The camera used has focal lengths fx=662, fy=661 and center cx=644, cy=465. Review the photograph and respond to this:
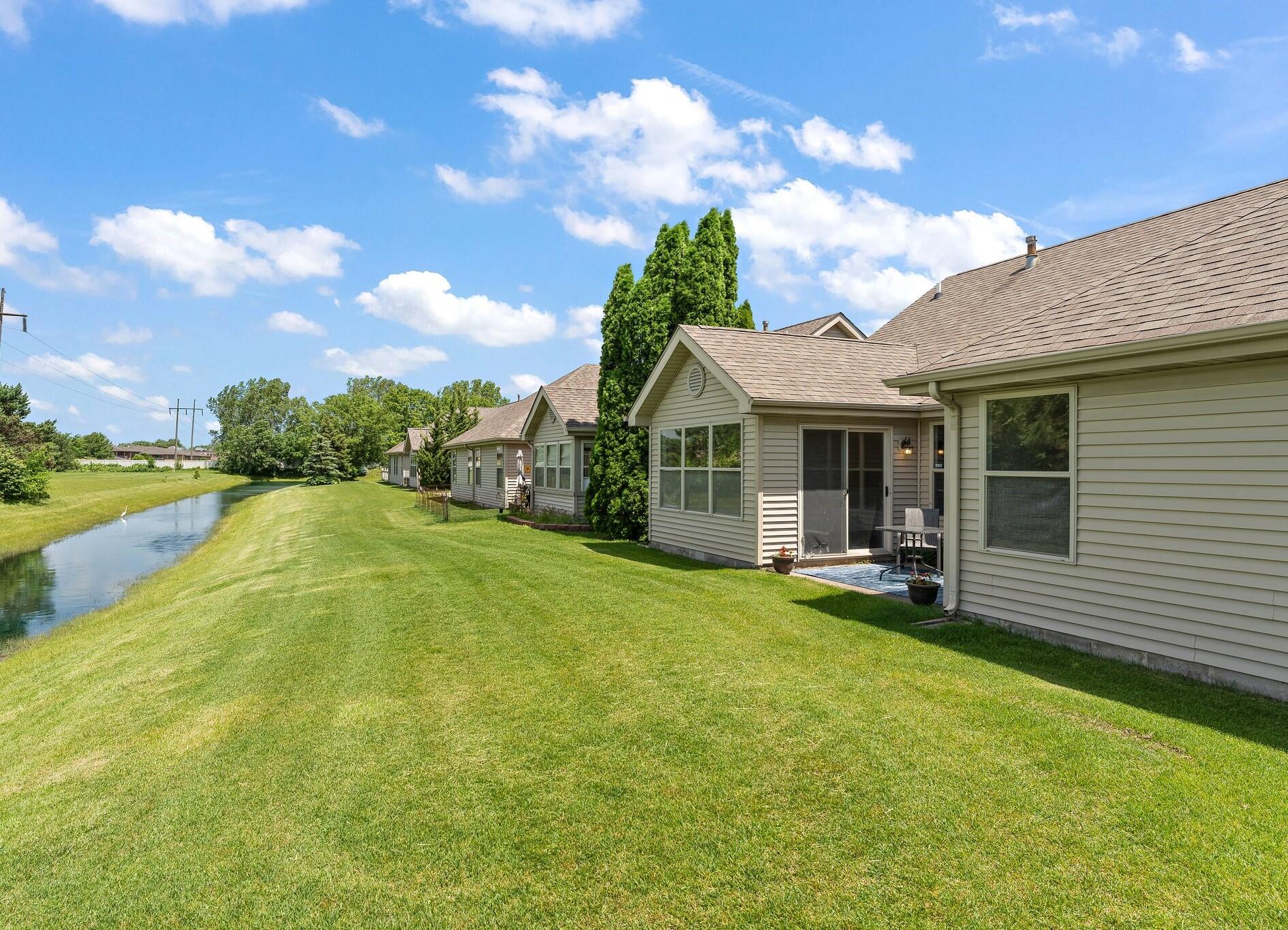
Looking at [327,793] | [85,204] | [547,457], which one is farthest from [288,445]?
[327,793]

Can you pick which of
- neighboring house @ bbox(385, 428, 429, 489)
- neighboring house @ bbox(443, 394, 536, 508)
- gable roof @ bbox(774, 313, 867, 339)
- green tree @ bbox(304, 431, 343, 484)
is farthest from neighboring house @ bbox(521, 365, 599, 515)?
green tree @ bbox(304, 431, 343, 484)

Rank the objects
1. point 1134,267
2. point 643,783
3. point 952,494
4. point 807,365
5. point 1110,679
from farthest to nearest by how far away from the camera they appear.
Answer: point 807,365 → point 952,494 → point 1134,267 → point 1110,679 → point 643,783

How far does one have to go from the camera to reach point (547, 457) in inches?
875

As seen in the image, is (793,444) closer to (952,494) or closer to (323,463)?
(952,494)

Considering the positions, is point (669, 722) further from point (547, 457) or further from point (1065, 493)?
point (547, 457)

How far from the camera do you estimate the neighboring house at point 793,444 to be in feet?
35.4

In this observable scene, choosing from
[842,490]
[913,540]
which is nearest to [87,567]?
[842,490]

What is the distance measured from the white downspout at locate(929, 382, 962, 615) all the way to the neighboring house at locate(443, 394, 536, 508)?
716 inches

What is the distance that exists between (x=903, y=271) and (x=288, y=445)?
6652 cm

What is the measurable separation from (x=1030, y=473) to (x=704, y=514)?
250 inches

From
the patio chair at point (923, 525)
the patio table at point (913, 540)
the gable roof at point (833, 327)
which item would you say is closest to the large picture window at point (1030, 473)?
the patio table at point (913, 540)

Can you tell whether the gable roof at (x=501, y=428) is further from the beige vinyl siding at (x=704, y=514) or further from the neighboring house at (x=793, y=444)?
the neighboring house at (x=793, y=444)

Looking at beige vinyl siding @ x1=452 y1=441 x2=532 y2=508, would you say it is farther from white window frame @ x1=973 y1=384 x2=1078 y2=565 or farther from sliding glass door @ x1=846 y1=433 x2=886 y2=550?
white window frame @ x1=973 y1=384 x2=1078 y2=565

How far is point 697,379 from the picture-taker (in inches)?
487
